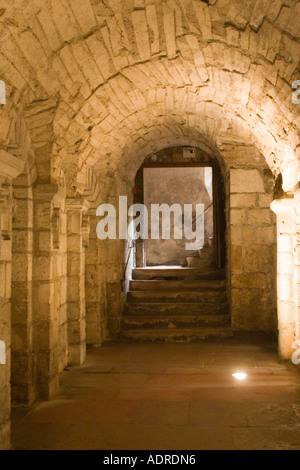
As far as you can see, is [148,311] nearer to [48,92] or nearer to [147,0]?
[48,92]

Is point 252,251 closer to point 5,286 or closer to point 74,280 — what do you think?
point 74,280

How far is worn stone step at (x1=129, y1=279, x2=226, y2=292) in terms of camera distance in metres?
7.36

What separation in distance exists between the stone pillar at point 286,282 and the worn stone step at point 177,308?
196 centimetres

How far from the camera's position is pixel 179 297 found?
715 centimetres

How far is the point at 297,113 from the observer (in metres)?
3.51

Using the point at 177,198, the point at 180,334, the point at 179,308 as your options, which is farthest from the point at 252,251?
the point at 177,198

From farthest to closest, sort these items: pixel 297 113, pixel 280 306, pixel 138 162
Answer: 1. pixel 138 162
2. pixel 280 306
3. pixel 297 113

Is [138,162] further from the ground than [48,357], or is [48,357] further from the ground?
[138,162]

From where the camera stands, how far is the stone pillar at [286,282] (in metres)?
4.77

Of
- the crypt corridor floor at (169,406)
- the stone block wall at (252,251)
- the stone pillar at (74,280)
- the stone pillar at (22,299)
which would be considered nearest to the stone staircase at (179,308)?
the stone block wall at (252,251)

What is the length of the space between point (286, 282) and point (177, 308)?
2338mm

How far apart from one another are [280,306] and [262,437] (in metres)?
2.06

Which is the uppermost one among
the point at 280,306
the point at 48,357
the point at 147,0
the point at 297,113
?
the point at 147,0

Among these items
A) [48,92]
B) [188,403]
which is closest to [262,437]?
[188,403]
